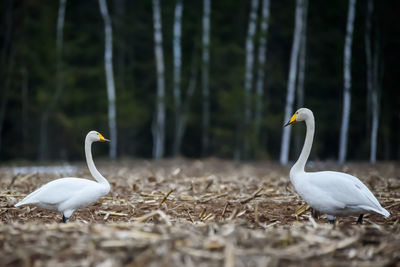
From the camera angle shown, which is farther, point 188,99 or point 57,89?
point 188,99

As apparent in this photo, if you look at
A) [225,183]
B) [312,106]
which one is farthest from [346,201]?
[312,106]

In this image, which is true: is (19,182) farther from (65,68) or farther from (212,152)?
(212,152)

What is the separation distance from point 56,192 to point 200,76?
23591mm

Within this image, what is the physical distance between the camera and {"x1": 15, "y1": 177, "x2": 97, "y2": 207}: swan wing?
19.1 ft

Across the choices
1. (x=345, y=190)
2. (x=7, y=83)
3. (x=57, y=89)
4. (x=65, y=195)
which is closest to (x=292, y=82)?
(x=57, y=89)

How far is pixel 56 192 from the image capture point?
19.3 ft

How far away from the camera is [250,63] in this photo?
77.5ft

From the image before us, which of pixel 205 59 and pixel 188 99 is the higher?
pixel 205 59

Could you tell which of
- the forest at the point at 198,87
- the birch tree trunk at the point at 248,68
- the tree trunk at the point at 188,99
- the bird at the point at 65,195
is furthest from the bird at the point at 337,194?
the tree trunk at the point at 188,99

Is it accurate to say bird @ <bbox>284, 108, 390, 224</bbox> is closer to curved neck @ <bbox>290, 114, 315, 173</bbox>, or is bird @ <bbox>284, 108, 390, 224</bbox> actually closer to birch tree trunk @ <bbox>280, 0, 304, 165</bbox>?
curved neck @ <bbox>290, 114, 315, 173</bbox>

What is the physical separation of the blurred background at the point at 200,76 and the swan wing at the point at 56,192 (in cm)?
1558

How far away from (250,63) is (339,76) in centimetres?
710

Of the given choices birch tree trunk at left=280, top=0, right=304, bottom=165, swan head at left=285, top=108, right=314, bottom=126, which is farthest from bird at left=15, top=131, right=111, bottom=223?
birch tree trunk at left=280, top=0, right=304, bottom=165

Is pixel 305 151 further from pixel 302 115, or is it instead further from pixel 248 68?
pixel 248 68
